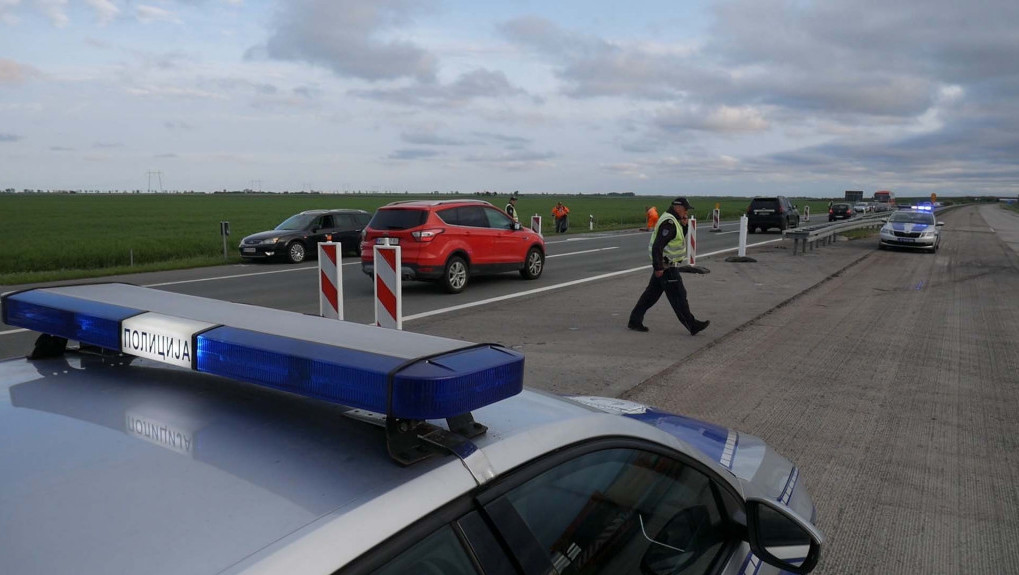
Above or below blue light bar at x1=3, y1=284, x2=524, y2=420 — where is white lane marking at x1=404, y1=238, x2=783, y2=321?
below

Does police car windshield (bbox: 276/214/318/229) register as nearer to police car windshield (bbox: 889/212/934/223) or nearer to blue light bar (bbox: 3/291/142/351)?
police car windshield (bbox: 889/212/934/223)

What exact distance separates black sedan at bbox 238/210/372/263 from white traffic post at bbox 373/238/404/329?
11.2m

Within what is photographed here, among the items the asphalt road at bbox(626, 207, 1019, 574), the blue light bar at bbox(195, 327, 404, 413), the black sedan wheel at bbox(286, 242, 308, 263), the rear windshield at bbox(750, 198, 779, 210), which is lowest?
the asphalt road at bbox(626, 207, 1019, 574)

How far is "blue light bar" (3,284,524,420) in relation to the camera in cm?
147

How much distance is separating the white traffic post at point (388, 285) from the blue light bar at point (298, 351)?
20.1ft

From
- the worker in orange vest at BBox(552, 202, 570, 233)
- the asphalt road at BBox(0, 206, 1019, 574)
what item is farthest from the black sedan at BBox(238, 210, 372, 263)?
the worker in orange vest at BBox(552, 202, 570, 233)

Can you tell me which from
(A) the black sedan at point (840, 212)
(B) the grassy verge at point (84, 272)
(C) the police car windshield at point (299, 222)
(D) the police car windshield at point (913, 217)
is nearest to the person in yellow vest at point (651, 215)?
(D) the police car windshield at point (913, 217)

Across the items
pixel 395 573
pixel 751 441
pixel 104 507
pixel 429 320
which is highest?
pixel 104 507

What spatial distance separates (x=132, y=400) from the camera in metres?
1.82

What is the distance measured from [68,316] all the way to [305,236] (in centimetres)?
1934

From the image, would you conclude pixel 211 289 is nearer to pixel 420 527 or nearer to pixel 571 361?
pixel 571 361

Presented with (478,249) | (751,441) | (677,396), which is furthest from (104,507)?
(478,249)

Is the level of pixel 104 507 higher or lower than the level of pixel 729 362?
higher

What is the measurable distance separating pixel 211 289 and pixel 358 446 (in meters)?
14.0
